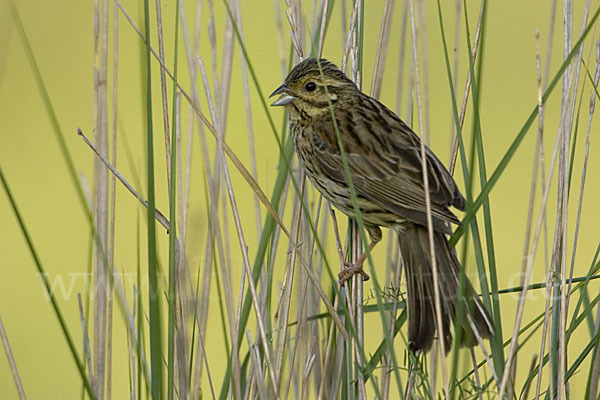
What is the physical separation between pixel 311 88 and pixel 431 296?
0.73 meters

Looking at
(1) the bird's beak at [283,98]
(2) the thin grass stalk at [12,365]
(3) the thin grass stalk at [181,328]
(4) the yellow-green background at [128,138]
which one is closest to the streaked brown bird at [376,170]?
(1) the bird's beak at [283,98]

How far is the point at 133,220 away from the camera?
15.0 feet

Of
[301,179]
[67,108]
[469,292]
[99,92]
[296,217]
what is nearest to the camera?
[469,292]

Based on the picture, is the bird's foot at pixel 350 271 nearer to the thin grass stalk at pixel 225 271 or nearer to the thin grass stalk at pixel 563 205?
the thin grass stalk at pixel 225 271

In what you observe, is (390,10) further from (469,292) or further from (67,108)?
(67,108)

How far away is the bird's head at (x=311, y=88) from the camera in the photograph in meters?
2.35

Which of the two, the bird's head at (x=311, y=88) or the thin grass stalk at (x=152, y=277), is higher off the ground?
the bird's head at (x=311, y=88)

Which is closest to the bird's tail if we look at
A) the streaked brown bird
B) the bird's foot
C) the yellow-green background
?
the streaked brown bird

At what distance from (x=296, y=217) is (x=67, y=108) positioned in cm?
309

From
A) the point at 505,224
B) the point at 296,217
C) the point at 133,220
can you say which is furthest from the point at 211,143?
the point at 296,217

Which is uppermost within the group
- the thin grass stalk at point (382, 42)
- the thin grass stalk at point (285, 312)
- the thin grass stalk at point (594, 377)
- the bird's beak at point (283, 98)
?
the thin grass stalk at point (382, 42)

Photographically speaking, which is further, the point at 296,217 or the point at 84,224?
the point at 84,224

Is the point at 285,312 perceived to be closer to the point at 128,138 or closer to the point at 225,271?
the point at 225,271

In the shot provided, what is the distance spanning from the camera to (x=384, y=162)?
2406 mm
